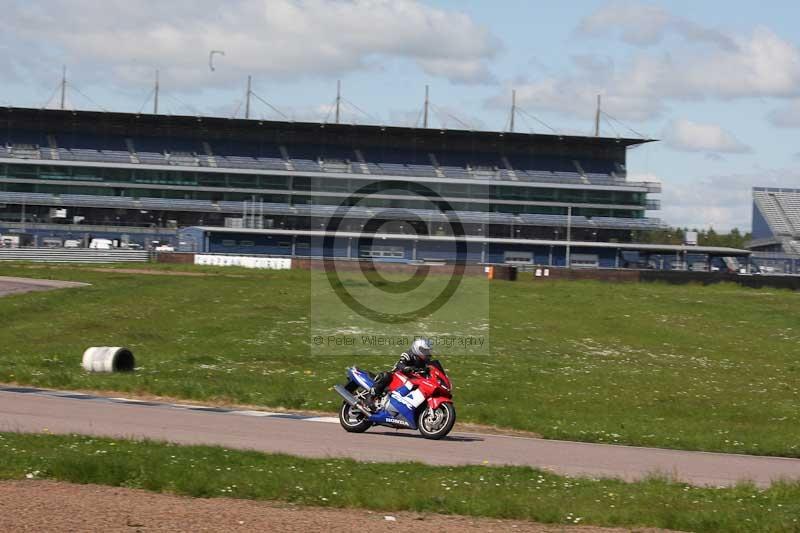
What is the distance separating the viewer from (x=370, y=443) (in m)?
16.7

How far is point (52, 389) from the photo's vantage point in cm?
2262

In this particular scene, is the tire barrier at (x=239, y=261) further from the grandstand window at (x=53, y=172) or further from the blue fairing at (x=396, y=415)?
the blue fairing at (x=396, y=415)

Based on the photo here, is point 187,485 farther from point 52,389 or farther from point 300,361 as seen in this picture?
point 300,361

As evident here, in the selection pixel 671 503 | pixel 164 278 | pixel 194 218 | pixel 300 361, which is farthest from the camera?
pixel 194 218

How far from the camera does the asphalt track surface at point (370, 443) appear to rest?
15055mm

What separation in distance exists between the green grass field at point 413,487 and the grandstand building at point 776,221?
114 metres

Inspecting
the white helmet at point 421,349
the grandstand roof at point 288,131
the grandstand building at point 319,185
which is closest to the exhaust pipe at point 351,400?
the white helmet at point 421,349

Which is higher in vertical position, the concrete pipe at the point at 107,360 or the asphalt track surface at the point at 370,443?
the concrete pipe at the point at 107,360

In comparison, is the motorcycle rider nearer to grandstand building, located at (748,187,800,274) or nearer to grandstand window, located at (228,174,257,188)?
grandstand window, located at (228,174,257,188)

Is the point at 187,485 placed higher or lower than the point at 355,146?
lower

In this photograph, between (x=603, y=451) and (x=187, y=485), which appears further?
(x=603, y=451)

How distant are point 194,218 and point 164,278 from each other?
195ft

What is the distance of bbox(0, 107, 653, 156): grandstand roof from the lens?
115375 mm

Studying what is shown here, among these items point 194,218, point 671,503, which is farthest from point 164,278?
point 194,218
